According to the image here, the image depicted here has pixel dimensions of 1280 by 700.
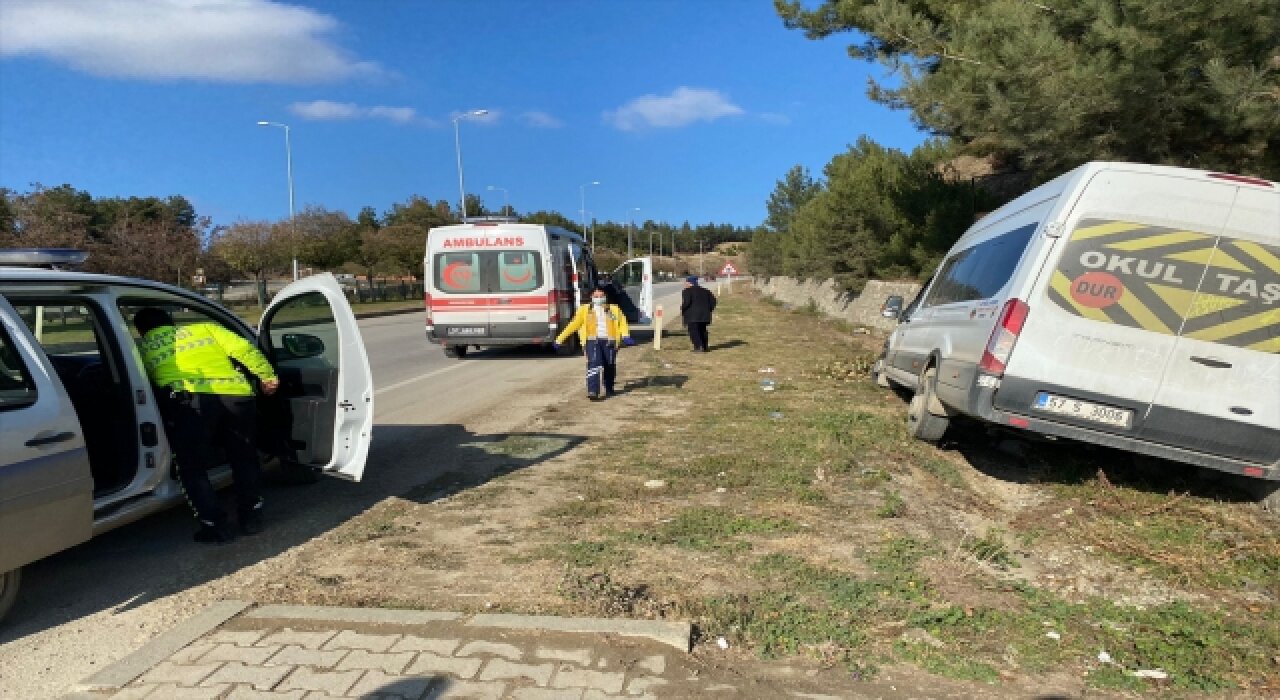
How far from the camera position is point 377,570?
4293mm

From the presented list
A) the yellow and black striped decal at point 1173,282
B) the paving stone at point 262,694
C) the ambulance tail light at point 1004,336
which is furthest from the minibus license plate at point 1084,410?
the paving stone at point 262,694

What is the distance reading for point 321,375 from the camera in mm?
5289

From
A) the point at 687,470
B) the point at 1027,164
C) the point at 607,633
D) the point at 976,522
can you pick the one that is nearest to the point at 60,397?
the point at 607,633

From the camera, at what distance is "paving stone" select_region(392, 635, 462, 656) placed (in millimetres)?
3330

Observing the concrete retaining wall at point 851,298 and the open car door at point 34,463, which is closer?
the open car door at point 34,463

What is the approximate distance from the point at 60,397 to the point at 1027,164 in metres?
10.9

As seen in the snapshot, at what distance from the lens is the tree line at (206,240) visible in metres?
28.8

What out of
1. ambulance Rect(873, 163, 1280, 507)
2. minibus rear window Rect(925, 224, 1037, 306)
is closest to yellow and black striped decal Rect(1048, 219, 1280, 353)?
ambulance Rect(873, 163, 1280, 507)

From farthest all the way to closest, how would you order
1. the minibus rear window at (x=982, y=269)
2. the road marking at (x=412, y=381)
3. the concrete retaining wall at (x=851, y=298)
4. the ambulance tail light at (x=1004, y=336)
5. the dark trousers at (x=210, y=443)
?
the concrete retaining wall at (x=851, y=298) < the road marking at (x=412, y=381) < the minibus rear window at (x=982, y=269) < the ambulance tail light at (x=1004, y=336) < the dark trousers at (x=210, y=443)

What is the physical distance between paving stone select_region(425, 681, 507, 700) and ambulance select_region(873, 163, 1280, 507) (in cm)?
362

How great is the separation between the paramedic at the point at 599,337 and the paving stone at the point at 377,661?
21.5 ft

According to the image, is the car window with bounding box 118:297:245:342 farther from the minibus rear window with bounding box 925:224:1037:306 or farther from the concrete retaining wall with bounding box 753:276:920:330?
the concrete retaining wall with bounding box 753:276:920:330

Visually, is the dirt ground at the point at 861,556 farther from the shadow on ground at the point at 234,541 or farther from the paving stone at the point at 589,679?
the paving stone at the point at 589,679

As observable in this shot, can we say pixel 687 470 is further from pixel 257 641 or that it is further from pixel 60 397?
pixel 60 397
